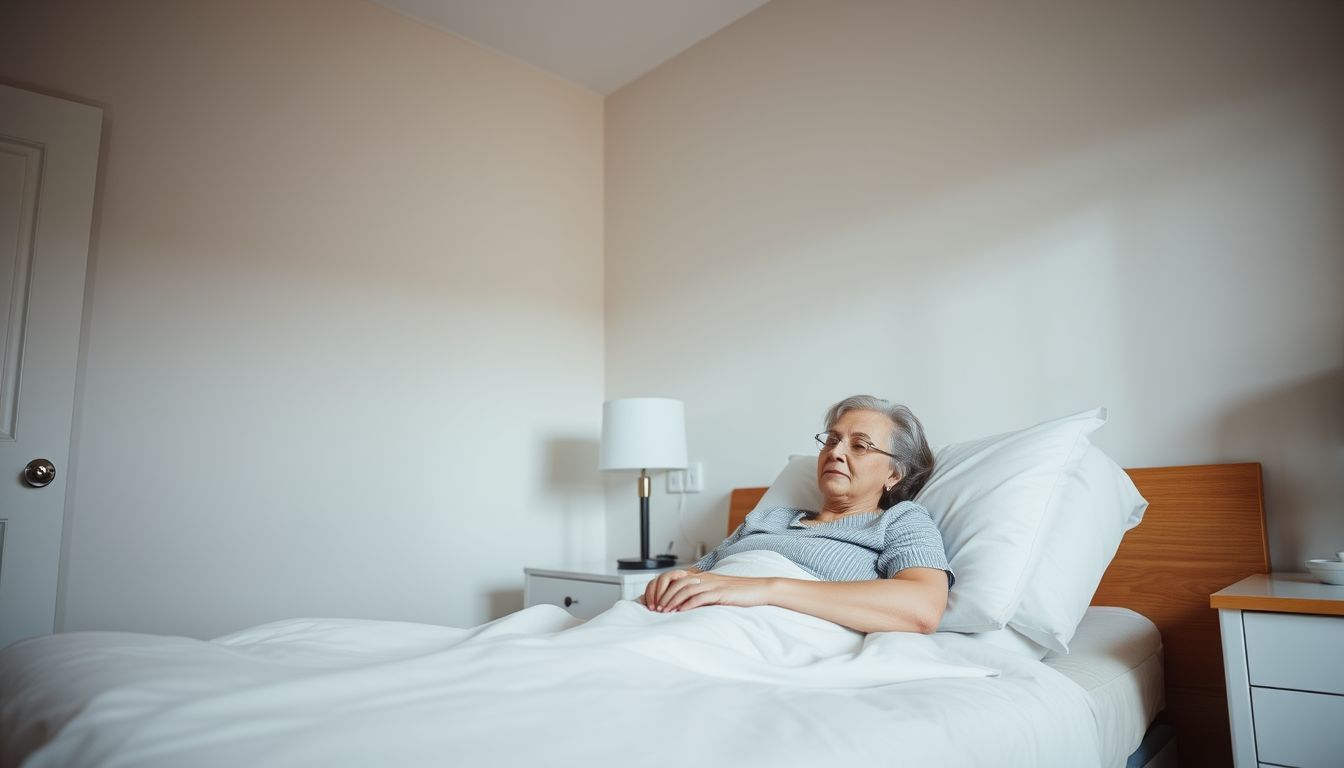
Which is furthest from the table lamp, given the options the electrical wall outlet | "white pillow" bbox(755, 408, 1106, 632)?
"white pillow" bbox(755, 408, 1106, 632)

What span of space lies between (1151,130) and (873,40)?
3.01 feet

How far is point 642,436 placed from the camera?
253 cm

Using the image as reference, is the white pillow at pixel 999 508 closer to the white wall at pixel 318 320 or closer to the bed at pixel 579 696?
the bed at pixel 579 696

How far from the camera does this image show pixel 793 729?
0.78 m

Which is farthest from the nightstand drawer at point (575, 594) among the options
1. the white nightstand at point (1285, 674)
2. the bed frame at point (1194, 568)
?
the white nightstand at point (1285, 674)

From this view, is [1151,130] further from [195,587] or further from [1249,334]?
[195,587]

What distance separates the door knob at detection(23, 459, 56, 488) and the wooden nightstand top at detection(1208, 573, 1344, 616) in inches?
100.0

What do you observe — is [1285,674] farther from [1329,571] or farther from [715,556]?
[715,556]

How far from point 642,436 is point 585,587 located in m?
0.50

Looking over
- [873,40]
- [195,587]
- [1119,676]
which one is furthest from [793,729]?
[873,40]

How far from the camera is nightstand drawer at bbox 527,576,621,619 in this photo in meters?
2.36

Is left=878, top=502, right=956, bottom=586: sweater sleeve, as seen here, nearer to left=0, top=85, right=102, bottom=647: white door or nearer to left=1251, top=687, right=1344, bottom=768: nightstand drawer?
left=1251, top=687, right=1344, bottom=768: nightstand drawer

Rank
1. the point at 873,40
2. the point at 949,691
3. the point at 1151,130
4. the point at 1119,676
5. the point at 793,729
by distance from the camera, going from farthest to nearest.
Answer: the point at 873,40, the point at 1151,130, the point at 1119,676, the point at 949,691, the point at 793,729

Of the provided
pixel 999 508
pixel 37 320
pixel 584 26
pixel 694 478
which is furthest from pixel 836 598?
pixel 584 26
